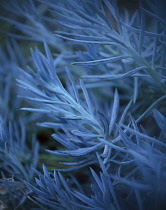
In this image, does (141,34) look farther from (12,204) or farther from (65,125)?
(12,204)

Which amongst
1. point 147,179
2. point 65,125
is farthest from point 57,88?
point 147,179

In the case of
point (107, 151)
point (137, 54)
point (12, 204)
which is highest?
point (137, 54)

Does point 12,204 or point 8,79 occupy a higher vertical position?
point 8,79

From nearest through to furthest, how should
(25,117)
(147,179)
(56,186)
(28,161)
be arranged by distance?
(147,179) < (56,186) < (28,161) < (25,117)

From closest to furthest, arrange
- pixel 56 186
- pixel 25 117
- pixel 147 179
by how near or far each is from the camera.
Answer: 1. pixel 147 179
2. pixel 56 186
3. pixel 25 117

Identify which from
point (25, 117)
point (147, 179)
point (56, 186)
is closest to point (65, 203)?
point (56, 186)

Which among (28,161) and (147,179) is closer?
(147,179)

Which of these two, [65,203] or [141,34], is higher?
[141,34]

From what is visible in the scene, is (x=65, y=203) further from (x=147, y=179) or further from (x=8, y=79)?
(x=8, y=79)

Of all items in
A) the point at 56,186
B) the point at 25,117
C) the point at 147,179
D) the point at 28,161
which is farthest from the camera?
the point at 25,117
